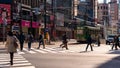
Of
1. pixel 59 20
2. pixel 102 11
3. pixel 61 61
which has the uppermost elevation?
pixel 102 11

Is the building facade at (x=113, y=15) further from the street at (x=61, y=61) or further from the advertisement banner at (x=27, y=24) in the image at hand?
the street at (x=61, y=61)

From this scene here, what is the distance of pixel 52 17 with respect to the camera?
8031cm

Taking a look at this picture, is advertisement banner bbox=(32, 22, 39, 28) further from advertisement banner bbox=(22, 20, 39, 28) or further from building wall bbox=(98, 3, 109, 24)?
building wall bbox=(98, 3, 109, 24)

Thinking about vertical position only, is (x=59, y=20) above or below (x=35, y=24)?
above

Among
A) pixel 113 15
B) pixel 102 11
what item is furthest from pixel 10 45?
pixel 102 11

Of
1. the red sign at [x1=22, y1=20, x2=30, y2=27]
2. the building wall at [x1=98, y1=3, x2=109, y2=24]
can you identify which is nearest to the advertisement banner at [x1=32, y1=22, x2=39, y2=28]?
the red sign at [x1=22, y1=20, x2=30, y2=27]

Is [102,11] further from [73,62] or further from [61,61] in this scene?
[73,62]

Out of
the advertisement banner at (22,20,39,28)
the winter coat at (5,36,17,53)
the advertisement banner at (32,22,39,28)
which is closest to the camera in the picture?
the winter coat at (5,36,17,53)

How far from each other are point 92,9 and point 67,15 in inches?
1354

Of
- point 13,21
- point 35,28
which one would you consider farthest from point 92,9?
point 13,21

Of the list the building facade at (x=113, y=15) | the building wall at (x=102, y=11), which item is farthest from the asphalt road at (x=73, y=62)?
the building wall at (x=102, y=11)

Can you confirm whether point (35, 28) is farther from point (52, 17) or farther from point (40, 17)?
point (52, 17)

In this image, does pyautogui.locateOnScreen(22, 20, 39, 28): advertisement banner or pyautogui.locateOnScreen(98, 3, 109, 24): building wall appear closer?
pyautogui.locateOnScreen(22, 20, 39, 28): advertisement banner

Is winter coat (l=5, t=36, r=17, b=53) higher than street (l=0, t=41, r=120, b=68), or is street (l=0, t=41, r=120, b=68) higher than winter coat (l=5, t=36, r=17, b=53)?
winter coat (l=5, t=36, r=17, b=53)
